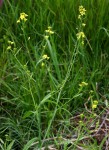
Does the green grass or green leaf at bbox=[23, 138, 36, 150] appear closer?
green leaf at bbox=[23, 138, 36, 150]

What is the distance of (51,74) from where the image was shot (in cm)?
233

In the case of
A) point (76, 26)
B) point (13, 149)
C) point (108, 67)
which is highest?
point (76, 26)

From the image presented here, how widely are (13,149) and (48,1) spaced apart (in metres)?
1.02

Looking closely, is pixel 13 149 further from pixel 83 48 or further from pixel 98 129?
pixel 83 48

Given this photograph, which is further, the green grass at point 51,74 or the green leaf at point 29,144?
the green grass at point 51,74

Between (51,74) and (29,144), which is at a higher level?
(51,74)

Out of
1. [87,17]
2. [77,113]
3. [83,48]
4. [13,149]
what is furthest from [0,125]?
[87,17]

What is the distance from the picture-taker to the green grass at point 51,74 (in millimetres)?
2150

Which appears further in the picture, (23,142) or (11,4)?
(11,4)

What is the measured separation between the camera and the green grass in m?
2.15

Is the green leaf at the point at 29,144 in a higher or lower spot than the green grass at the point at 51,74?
lower

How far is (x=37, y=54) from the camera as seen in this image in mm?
2469

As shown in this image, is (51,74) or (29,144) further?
(51,74)

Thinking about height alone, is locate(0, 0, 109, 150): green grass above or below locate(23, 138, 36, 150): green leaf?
above
